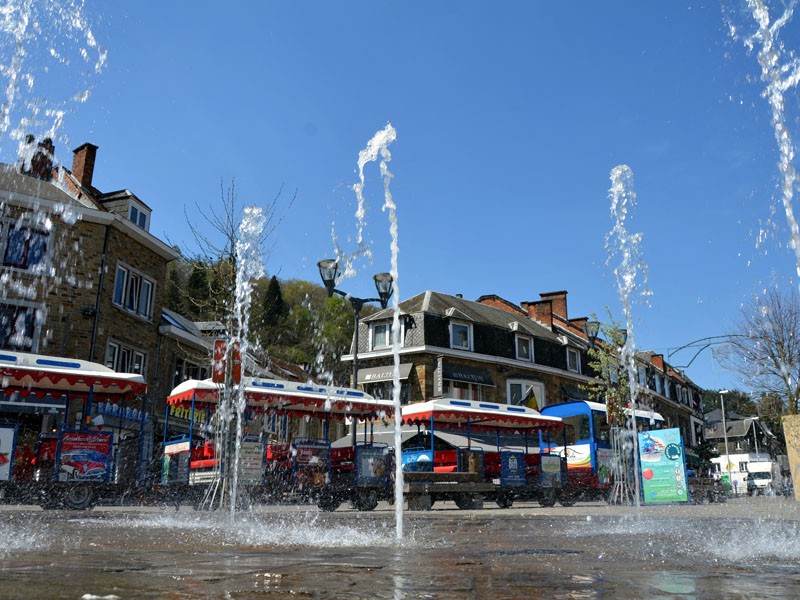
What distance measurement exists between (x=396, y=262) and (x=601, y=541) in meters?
4.47

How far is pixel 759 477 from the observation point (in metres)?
63.2

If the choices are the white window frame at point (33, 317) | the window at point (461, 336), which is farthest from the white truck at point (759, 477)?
the white window frame at point (33, 317)

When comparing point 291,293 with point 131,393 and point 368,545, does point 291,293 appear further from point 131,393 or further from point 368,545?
point 368,545

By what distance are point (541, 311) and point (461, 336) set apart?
11378 millimetres

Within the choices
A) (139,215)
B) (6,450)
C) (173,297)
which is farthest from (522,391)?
(173,297)

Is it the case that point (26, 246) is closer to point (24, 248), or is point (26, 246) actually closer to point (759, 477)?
point (24, 248)

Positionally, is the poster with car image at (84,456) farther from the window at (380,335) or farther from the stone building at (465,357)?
the window at (380,335)

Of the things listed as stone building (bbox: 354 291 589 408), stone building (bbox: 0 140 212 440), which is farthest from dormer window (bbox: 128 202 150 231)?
stone building (bbox: 354 291 589 408)

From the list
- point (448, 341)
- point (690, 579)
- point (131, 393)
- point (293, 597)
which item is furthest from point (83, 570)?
point (448, 341)

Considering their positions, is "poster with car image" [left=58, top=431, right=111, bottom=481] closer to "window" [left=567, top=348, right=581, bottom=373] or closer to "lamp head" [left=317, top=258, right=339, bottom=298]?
"lamp head" [left=317, top=258, right=339, bottom=298]

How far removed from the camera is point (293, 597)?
9.29ft

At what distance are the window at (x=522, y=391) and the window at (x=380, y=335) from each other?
266 inches

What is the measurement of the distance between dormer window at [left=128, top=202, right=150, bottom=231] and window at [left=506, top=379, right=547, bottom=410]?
1935 cm

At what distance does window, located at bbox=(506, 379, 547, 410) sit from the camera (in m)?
36.5
